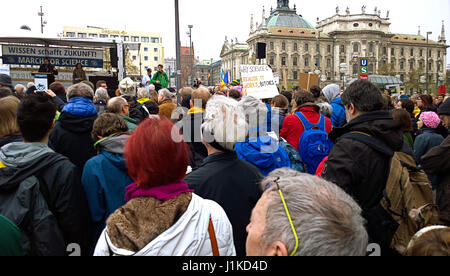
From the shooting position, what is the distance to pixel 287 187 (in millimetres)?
1351

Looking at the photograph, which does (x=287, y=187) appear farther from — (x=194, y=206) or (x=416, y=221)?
(x=416, y=221)

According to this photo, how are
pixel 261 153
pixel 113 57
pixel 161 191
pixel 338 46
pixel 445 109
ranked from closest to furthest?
pixel 161 191, pixel 261 153, pixel 445 109, pixel 113 57, pixel 338 46

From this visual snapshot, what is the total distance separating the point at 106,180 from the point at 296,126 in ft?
8.84

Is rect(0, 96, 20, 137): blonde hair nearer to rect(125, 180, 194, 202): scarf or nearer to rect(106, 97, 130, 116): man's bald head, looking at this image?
rect(106, 97, 130, 116): man's bald head

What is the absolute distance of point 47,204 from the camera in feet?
8.23

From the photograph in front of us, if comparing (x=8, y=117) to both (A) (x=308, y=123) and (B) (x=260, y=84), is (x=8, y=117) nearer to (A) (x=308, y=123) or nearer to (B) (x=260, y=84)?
(A) (x=308, y=123)

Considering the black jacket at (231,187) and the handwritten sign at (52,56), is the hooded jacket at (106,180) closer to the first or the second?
the black jacket at (231,187)

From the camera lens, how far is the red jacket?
4652 mm

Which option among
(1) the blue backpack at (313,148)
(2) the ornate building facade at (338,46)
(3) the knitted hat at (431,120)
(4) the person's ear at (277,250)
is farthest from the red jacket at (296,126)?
(2) the ornate building facade at (338,46)

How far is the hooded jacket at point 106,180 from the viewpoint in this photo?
113 inches

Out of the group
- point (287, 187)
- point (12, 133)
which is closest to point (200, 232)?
point (287, 187)

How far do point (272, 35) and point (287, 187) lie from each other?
335 ft

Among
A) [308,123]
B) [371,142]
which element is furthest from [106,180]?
[308,123]

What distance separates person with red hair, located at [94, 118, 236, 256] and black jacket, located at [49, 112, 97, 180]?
228cm
